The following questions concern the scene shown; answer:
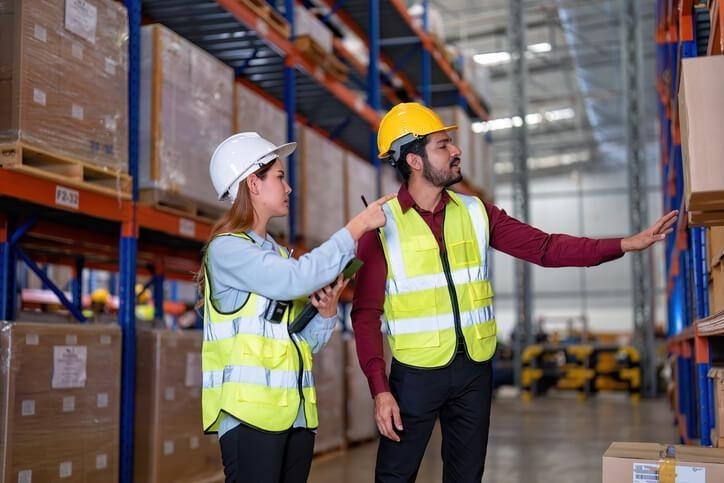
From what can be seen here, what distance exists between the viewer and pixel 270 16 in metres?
6.93

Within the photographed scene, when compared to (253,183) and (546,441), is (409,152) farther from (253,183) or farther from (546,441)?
(546,441)

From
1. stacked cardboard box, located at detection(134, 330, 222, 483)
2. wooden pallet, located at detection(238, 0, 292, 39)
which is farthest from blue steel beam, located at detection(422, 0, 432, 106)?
stacked cardboard box, located at detection(134, 330, 222, 483)

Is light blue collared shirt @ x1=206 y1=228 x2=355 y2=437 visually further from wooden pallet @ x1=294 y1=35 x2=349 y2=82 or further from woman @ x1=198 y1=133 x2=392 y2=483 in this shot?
wooden pallet @ x1=294 y1=35 x2=349 y2=82

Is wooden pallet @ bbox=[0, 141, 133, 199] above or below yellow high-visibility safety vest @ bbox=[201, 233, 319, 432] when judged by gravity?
above

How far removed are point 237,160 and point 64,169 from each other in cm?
213

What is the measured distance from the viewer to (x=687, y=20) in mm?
4664

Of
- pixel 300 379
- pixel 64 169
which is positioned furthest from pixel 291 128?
pixel 300 379

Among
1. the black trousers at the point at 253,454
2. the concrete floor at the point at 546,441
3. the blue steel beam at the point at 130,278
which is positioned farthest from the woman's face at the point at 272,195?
the concrete floor at the point at 546,441

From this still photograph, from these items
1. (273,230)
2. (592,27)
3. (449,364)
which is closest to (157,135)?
(273,230)

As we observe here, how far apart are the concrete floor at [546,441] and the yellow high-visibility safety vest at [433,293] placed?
3.40m

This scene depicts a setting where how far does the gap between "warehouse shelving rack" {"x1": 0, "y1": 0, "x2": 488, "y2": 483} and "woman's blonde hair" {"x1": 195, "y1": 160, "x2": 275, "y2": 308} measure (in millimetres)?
1809

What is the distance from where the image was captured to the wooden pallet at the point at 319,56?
24.2 feet

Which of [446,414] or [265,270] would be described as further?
[446,414]

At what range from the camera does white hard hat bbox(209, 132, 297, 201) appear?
2662 millimetres
